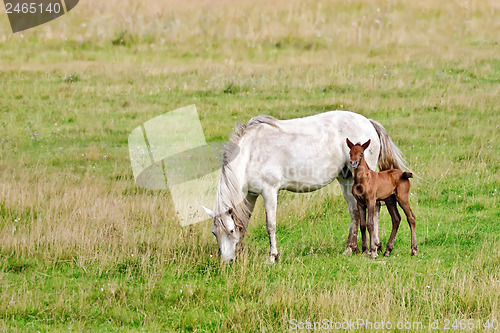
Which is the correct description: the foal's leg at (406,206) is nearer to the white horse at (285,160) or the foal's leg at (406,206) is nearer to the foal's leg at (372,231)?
the foal's leg at (372,231)

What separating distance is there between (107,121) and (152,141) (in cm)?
177

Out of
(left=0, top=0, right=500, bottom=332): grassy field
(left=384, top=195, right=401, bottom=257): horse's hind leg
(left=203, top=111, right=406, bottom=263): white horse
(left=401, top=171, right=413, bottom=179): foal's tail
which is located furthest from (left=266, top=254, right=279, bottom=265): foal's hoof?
(left=401, top=171, right=413, bottom=179): foal's tail

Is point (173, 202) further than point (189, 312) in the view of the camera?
Yes

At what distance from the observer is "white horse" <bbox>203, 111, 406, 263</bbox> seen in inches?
330

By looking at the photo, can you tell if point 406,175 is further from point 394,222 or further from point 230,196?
point 230,196

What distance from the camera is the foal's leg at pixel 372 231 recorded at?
328 inches

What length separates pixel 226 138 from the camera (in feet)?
54.1

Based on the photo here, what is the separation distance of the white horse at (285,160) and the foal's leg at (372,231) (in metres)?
0.04

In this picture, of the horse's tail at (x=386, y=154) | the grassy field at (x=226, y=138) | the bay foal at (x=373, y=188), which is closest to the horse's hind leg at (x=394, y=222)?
the bay foal at (x=373, y=188)

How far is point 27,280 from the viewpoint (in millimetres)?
8055

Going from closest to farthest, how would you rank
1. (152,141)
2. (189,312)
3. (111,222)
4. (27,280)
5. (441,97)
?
(189,312), (27,280), (111,222), (152,141), (441,97)

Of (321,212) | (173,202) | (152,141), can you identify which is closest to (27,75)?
(152,141)

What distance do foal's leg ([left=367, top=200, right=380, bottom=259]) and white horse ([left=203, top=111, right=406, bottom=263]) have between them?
1.7 inches

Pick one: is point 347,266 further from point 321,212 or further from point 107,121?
point 107,121
